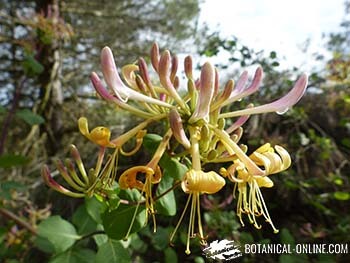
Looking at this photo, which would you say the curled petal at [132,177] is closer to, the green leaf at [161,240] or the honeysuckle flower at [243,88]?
the honeysuckle flower at [243,88]

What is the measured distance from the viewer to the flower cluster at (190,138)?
0.61 m

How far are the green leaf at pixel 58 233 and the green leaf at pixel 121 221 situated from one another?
290 millimetres

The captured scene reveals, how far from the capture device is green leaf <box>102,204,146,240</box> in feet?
2.35

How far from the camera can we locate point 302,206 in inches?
83.4

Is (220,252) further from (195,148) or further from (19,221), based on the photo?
(19,221)

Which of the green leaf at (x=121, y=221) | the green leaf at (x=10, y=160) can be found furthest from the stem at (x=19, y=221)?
the green leaf at (x=121, y=221)

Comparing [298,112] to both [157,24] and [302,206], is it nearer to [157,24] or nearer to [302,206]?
[302,206]

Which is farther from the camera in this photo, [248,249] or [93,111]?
[93,111]

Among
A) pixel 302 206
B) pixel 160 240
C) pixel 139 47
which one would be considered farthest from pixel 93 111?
pixel 160 240

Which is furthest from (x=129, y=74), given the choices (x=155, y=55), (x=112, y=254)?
(x=112, y=254)

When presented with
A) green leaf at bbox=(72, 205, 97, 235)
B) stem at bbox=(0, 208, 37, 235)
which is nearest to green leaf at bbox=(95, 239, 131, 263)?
green leaf at bbox=(72, 205, 97, 235)

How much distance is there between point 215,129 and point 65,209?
1.96 meters

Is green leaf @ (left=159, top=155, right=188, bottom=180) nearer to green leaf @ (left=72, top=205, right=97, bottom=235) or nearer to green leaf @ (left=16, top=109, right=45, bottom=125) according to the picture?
green leaf @ (left=72, top=205, right=97, bottom=235)

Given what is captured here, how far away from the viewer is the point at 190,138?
65 centimetres
